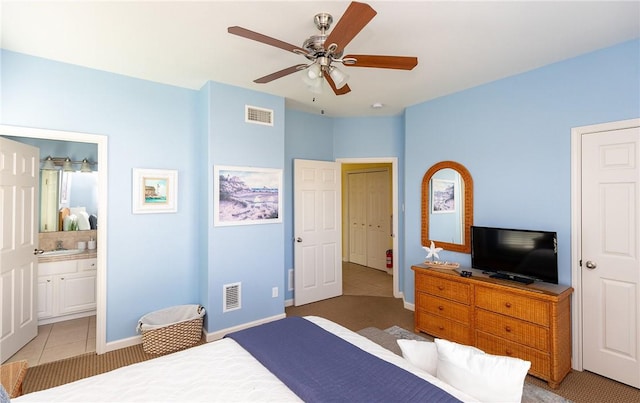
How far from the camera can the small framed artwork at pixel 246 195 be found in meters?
3.27

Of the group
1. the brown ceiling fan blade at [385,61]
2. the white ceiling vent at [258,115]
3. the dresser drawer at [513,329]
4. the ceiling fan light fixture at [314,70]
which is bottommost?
the dresser drawer at [513,329]

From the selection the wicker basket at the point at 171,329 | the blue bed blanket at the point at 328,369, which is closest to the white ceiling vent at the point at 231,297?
the wicker basket at the point at 171,329

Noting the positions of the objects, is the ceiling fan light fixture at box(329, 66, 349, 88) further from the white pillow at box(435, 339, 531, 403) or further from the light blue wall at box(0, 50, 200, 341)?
the light blue wall at box(0, 50, 200, 341)

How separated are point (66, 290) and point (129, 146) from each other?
198 centimetres

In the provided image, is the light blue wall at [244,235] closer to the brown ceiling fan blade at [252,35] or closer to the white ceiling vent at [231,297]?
the white ceiling vent at [231,297]

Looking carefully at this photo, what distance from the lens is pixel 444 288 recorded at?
3107 millimetres

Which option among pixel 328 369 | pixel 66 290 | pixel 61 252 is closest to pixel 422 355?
pixel 328 369

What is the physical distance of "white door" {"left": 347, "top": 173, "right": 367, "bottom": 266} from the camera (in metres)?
6.75

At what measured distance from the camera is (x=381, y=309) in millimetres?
4113

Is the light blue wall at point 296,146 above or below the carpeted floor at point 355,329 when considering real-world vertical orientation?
above

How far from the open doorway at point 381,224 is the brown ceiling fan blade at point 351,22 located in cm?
298

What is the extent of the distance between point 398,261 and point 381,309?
Result: 2.55ft

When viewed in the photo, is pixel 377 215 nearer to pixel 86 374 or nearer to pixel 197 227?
pixel 197 227

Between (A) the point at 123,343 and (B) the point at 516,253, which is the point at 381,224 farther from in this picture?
(A) the point at 123,343
